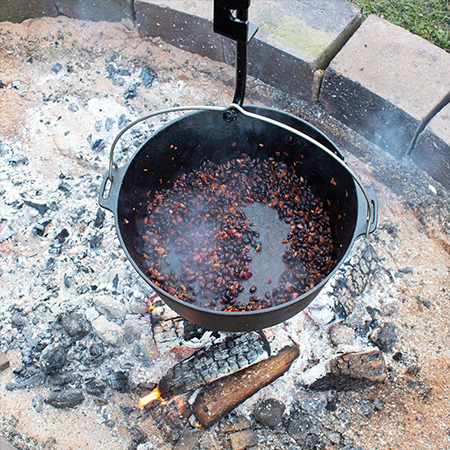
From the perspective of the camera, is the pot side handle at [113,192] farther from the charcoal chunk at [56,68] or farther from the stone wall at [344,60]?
the charcoal chunk at [56,68]

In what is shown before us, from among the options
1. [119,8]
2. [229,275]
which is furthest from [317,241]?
[119,8]

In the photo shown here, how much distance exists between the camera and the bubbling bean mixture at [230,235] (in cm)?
257

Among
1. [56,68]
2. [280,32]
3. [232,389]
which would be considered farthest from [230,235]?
[56,68]

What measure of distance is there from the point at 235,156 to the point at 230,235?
1.97 ft

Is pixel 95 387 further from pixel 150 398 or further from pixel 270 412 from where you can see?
pixel 270 412

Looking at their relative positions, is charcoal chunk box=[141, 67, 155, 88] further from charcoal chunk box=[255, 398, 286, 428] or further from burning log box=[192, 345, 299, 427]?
charcoal chunk box=[255, 398, 286, 428]

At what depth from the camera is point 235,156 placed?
3012 mm

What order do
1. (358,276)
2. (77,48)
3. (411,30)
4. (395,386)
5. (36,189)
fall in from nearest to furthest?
(395,386) → (358,276) → (36,189) → (411,30) → (77,48)

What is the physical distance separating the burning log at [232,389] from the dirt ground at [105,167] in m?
0.34

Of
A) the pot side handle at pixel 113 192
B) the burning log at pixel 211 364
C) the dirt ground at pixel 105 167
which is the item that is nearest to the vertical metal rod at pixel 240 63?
the pot side handle at pixel 113 192

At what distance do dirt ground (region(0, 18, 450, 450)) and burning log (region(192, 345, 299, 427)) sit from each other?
339 millimetres

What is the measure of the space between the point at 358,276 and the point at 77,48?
308 cm

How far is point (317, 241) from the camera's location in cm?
268

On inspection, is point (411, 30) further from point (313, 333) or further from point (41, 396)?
A: point (41, 396)
